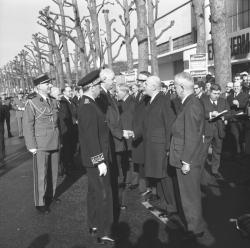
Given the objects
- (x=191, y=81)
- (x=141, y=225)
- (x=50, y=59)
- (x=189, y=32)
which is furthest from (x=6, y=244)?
(x=189, y=32)

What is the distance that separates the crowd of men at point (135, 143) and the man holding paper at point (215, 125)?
20 mm

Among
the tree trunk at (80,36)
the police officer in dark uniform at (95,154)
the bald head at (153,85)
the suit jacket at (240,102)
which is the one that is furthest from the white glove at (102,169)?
the tree trunk at (80,36)

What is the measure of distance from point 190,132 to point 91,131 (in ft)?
3.75

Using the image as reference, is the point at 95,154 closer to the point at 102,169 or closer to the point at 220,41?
the point at 102,169

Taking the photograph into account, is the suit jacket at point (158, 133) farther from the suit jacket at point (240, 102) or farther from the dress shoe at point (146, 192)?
the suit jacket at point (240, 102)

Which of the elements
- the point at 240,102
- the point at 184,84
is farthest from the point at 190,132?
the point at 240,102

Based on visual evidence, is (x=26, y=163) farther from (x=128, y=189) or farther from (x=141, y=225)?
(x=141, y=225)

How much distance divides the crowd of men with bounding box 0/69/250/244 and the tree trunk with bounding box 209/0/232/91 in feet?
9.80

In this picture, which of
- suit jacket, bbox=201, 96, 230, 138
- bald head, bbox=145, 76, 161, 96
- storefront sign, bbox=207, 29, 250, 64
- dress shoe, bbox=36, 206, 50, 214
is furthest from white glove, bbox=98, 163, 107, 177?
storefront sign, bbox=207, 29, 250, 64

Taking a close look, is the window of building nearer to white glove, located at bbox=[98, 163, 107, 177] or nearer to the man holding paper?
the man holding paper

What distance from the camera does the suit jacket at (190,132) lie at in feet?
13.5

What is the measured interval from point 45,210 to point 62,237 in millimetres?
1120

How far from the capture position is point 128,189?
6.77m

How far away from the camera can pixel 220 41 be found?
1005 cm
